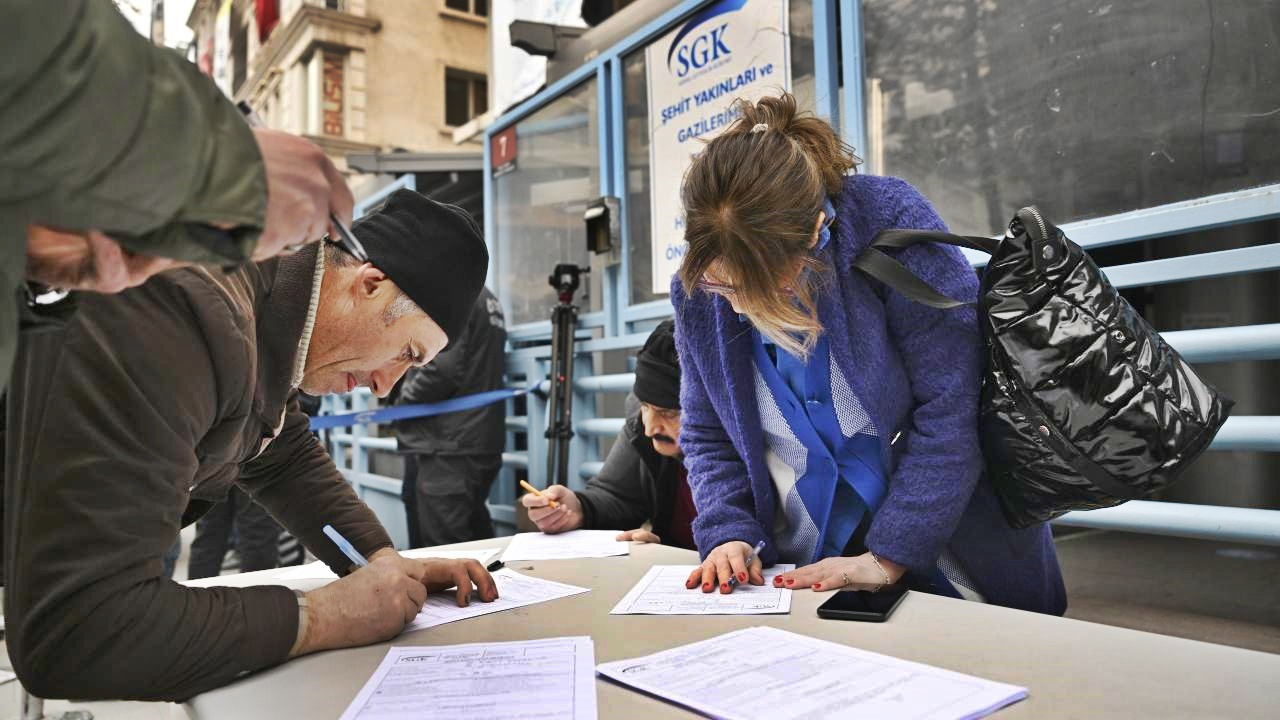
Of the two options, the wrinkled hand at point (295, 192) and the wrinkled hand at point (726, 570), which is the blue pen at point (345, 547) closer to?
the wrinkled hand at point (726, 570)

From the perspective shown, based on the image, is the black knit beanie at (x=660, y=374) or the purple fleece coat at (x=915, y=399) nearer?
the purple fleece coat at (x=915, y=399)

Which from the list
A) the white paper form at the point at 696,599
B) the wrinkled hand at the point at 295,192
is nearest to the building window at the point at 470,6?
the white paper form at the point at 696,599

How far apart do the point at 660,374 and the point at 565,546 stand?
611 mm

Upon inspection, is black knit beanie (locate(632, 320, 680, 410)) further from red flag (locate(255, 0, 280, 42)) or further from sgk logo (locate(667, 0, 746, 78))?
red flag (locate(255, 0, 280, 42))

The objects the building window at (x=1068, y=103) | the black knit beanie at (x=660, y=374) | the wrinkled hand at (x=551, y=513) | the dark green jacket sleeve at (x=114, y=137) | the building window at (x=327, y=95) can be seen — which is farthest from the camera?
the building window at (x=327, y=95)

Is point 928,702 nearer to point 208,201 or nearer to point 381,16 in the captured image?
point 208,201

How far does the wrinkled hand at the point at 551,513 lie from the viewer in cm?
213

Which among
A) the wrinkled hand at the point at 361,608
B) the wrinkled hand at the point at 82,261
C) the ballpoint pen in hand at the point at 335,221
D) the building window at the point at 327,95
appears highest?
the building window at the point at 327,95

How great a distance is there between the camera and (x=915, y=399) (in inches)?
56.3

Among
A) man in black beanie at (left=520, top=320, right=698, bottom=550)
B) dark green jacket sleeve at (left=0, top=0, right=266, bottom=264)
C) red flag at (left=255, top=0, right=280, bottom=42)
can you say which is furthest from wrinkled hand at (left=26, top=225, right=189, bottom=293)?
red flag at (left=255, top=0, right=280, bottom=42)

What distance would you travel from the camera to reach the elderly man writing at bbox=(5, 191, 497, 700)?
34.2 inches

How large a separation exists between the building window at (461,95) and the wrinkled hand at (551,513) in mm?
16784

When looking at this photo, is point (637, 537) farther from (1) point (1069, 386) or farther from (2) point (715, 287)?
(1) point (1069, 386)

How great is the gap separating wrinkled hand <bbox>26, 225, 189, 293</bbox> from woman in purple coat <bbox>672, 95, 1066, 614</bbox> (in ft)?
2.94
